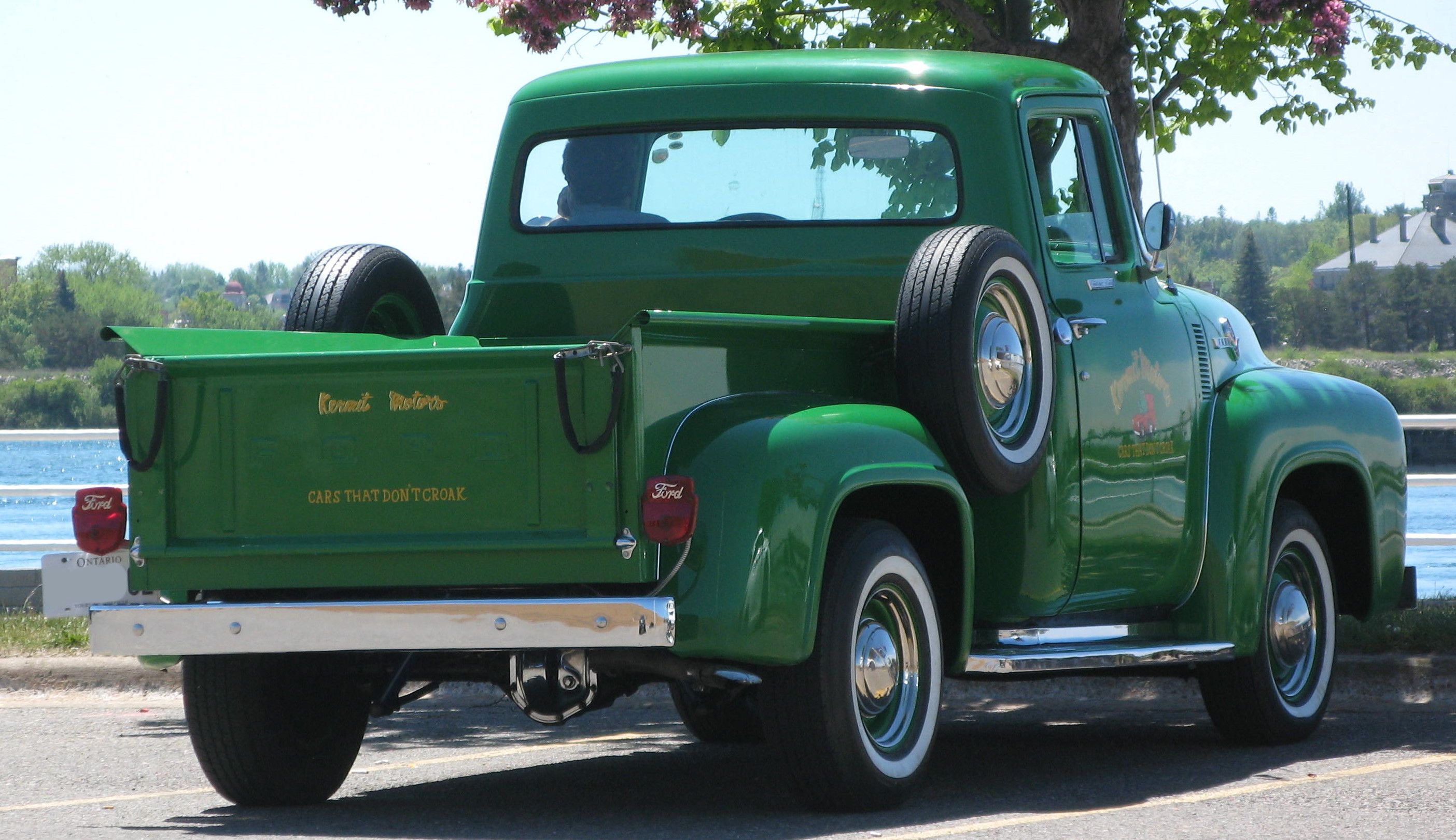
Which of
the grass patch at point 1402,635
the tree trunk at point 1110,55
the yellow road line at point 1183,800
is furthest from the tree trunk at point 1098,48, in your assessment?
the yellow road line at point 1183,800

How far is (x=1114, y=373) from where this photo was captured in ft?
21.0

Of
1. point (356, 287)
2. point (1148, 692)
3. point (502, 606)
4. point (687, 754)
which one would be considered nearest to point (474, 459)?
point (502, 606)

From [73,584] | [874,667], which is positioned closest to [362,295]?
[73,584]

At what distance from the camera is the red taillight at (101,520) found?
5246mm

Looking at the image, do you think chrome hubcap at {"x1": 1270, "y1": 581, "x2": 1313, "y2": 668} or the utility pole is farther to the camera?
the utility pole

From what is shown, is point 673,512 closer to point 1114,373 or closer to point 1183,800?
point 1183,800

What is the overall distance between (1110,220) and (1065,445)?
1.11m

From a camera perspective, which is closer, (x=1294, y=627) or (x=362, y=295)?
(x=362, y=295)

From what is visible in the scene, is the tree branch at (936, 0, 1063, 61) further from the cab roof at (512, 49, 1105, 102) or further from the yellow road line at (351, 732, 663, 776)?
the yellow road line at (351, 732, 663, 776)

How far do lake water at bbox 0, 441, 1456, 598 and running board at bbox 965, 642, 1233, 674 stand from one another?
4190 millimetres

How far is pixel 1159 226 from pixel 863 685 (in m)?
2.39

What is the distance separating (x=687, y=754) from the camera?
7.11 metres

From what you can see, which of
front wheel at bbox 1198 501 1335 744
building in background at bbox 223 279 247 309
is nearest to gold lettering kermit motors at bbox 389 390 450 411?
front wheel at bbox 1198 501 1335 744

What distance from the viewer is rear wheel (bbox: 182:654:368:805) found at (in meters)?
5.56
